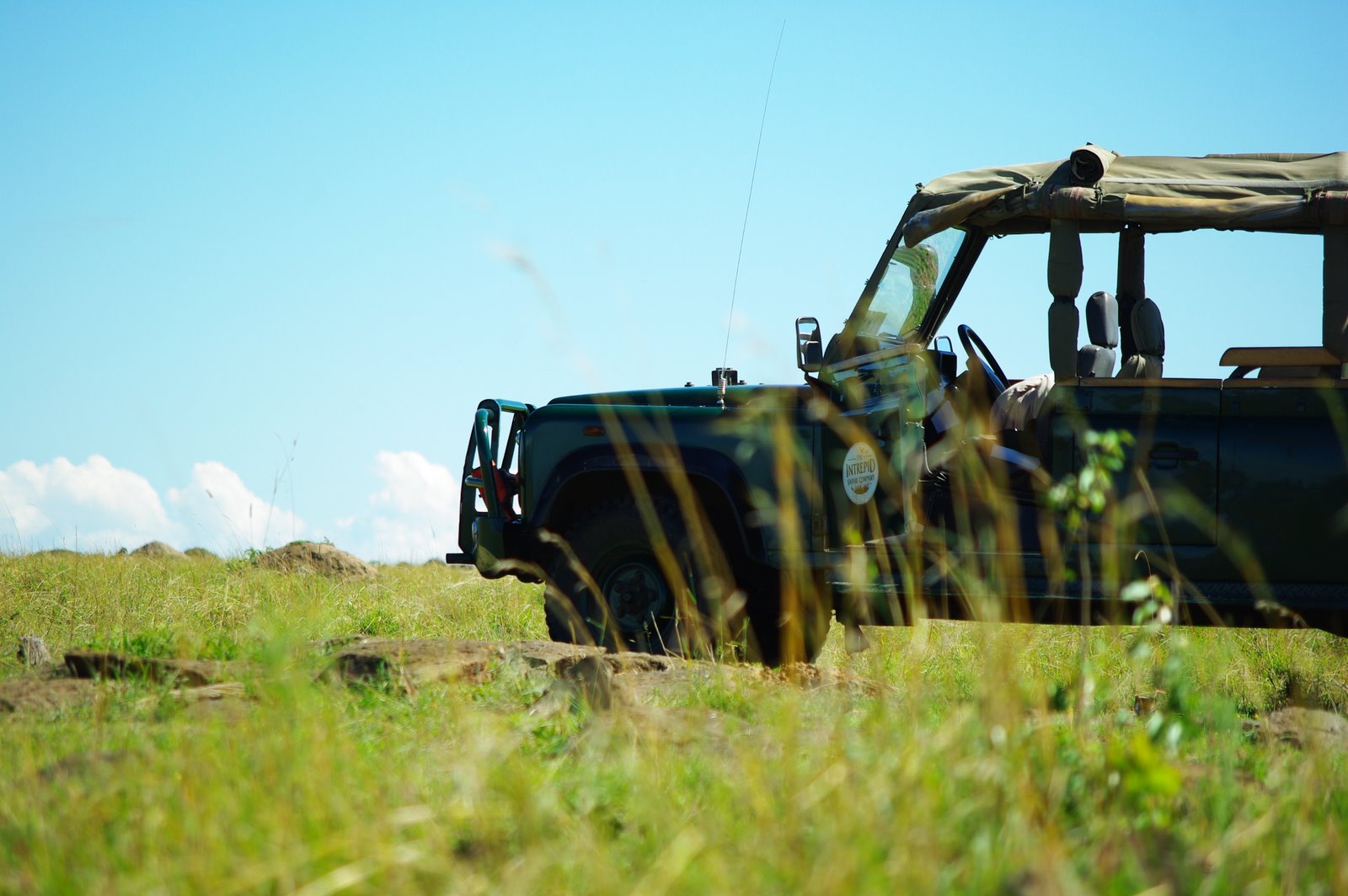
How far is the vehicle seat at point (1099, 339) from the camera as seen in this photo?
584cm

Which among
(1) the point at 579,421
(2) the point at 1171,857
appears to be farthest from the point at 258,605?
(2) the point at 1171,857

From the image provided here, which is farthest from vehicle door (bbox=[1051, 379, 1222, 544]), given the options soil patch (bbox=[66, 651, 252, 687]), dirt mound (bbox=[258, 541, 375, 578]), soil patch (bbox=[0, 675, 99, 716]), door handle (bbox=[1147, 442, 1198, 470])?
dirt mound (bbox=[258, 541, 375, 578])

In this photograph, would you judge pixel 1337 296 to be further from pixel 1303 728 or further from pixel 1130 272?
pixel 1303 728

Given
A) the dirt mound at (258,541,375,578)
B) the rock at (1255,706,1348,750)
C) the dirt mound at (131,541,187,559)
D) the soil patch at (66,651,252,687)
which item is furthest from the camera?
the dirt mound at (131,541,187,559)

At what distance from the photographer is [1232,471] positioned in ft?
18.5

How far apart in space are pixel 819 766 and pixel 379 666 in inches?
84.2

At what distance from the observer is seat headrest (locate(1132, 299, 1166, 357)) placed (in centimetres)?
598

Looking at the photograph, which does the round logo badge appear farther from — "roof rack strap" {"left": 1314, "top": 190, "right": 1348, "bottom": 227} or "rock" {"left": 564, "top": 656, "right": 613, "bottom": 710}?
"roof rack strap" {"left": 1314, "top": 190, "right": 1348, "bottom": 227}

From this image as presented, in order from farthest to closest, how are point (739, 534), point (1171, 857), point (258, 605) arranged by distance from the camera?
point (258, 605) < point (739, 534) < point (1171, 857)

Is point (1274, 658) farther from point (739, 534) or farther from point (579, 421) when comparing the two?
point (579, 421)

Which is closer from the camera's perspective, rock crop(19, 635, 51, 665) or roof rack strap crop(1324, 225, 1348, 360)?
roof rack strap crop(1324, 225, 1348, 360)

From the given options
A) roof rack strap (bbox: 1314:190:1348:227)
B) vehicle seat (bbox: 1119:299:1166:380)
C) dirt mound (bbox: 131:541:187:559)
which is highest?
roof rack strap (bbox: 1314:190:1348:227)

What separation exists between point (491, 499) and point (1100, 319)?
322 centimetres

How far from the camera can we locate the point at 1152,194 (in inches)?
232
